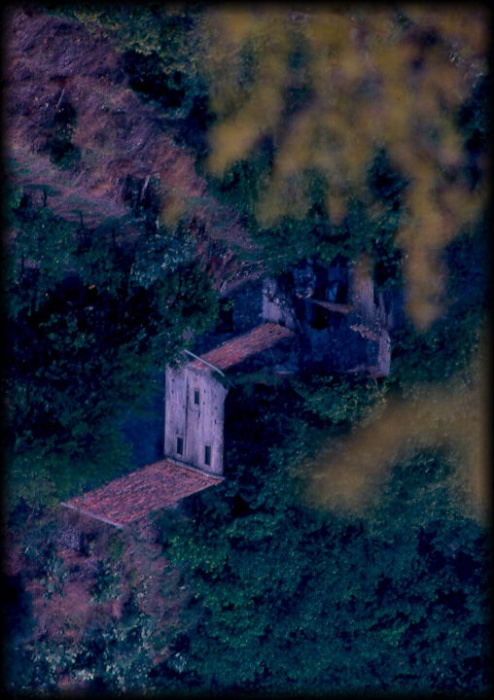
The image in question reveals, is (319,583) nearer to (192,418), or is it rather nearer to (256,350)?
(192,418)

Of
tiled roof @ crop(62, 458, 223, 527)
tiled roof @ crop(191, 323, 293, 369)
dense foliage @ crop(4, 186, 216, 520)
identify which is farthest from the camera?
tiled roof @ crop(191, 323, 293, 369)

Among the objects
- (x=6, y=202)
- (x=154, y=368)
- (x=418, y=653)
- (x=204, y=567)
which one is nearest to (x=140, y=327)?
(x=154, y=368)

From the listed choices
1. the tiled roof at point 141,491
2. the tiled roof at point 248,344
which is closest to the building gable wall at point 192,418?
the tiled roof at point 141,491

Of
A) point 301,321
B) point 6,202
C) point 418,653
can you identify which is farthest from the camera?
point 418,653

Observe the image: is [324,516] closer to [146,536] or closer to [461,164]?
[146,536]

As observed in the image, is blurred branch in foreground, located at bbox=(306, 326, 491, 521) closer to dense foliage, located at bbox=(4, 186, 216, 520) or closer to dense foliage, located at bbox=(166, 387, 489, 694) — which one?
dense foliage, located at bbox=(166, 387, 489, 694)

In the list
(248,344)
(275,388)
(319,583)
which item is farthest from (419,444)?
(248,344)

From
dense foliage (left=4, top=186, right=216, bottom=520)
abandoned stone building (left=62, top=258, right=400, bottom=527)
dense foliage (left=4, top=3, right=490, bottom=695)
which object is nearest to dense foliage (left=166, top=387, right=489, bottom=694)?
dense foliage (left=4, top=3, right=490, bottom=695)

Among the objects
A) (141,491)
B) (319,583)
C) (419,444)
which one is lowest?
(319,583)
